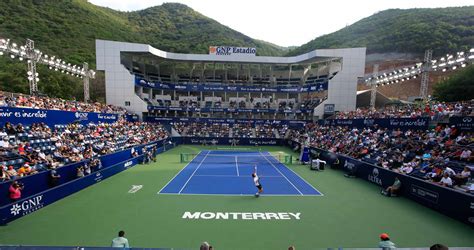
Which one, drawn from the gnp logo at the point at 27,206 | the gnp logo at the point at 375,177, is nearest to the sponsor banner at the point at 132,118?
the gnp logo at the point at 27,206

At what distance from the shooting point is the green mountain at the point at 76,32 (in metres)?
63.3

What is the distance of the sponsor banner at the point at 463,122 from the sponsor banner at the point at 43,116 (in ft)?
100.0

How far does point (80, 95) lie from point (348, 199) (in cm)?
7282

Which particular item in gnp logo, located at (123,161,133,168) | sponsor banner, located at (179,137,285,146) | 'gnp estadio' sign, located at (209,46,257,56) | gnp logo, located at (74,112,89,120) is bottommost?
sponsor banner, located at (179,137,285,146)

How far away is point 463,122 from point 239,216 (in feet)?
54.9

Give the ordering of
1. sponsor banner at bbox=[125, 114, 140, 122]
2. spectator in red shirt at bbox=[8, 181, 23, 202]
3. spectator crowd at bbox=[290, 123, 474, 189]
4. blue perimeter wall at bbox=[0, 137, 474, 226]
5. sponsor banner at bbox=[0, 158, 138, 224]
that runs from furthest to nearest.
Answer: sponsor banner at bbox=[125, 114, 140, 122]
spectator crowd at bbox=[290, 123, 474, 189]
spectator in red shirt at bbox=[8, 181, 23, 202]
blue perimeter wall at bbox=[0, 137, 474, 226]
sponsor banner at bbox=[0, 158, 138, 224]

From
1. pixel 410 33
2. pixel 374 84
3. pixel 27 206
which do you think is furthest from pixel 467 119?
pixel 410 33

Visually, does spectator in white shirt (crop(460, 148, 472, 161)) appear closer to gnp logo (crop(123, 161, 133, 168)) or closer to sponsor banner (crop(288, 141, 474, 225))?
sponsor banner (crop(288, 141, 474, 225))

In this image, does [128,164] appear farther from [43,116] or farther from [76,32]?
[76,32]

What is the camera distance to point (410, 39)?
8650cm

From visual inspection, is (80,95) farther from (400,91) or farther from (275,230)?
(400,91)

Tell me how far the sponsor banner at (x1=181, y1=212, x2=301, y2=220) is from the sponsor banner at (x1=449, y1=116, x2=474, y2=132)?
13.9 meters

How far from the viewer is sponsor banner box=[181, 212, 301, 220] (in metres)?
11.0

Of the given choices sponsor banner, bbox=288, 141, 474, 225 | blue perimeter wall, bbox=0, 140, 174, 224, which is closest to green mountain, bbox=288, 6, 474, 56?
sponsor banner, bbox=288, 141, 474, 225
